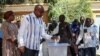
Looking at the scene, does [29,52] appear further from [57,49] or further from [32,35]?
[57,49]

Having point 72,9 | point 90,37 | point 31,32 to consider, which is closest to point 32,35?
point 31,32

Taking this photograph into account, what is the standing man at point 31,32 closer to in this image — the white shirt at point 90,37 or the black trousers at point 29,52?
the black trousers at point 29,52

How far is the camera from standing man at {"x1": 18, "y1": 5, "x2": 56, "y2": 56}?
7.59m

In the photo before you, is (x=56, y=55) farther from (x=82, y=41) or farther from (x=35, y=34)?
(x=35, y=34)

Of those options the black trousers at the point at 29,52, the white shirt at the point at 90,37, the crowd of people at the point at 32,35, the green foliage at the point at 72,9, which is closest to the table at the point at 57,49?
the crowd of people at the point at 32,35

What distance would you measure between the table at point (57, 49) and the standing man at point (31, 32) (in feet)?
8.85

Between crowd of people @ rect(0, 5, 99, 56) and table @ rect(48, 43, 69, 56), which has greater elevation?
crowd of people @ rect(0, 5, 99, 56)

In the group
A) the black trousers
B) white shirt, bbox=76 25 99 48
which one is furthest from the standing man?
white shirt, bbox=76 25 99 48

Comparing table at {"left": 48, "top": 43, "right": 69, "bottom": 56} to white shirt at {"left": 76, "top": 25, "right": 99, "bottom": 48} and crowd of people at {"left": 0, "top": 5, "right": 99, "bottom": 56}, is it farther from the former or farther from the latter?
white shirt at {"left": 76, "top": 25, "right": 99, "bottom": 48}

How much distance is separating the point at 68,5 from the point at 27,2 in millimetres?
3629

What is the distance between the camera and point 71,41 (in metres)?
11.2

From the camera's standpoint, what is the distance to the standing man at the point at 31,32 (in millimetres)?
7590

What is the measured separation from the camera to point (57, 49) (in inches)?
414

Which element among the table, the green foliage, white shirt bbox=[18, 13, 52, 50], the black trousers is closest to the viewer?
white shirt bbox=[18, 13, 52, 50]
